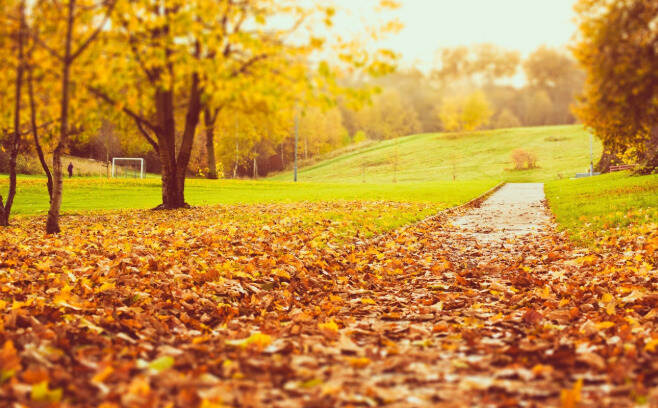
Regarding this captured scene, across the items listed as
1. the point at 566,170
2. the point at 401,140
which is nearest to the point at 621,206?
the point at 566,170

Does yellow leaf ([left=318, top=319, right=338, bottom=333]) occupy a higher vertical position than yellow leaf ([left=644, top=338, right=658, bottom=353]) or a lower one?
lower

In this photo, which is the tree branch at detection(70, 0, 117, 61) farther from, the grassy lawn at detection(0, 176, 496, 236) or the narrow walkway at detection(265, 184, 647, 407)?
the grassy lawn at detection(0, 176, 496, 236)

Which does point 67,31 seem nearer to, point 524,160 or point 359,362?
point 359,362

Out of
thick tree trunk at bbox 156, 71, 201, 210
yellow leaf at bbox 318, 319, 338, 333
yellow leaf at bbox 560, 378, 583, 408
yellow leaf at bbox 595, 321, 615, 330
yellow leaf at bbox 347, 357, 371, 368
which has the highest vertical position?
thick tree trunk at bbox 156, 71, 201, 210

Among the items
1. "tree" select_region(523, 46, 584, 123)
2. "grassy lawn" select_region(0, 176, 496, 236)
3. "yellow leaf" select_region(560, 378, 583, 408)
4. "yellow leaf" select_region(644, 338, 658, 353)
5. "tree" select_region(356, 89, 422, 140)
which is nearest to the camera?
"yellow leaf" select_region(560, 378, 583, 408)

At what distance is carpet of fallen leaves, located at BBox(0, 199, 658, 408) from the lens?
10.6 feet

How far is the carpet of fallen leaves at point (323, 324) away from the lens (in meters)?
3.23

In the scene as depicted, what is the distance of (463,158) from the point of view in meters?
72.6

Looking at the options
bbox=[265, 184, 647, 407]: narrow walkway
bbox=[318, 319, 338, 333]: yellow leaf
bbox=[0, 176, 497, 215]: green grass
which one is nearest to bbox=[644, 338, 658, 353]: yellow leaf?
bbox=[265, 184, 647, 407]: narrow walkway

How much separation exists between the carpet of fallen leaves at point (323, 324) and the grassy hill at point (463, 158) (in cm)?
4962

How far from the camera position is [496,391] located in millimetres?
3279

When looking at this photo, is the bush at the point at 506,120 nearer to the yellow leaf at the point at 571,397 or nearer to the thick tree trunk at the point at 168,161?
the thick tree trunk at the point at 168,161

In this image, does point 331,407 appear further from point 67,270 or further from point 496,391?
point 67,270

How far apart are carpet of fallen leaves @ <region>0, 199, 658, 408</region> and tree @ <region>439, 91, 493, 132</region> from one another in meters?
73.6
